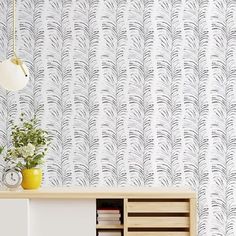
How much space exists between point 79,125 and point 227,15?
134cm

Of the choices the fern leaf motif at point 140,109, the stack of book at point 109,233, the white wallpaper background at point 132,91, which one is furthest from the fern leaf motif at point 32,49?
the stack of book at point 109,233

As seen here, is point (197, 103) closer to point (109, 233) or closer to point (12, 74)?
point (109, 233)

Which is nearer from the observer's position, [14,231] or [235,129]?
[14,231]

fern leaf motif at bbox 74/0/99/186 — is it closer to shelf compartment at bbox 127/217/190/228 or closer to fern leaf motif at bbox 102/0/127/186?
fern leaf motif at bbox 102/0/127/186

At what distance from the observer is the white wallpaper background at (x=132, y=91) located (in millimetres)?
4234

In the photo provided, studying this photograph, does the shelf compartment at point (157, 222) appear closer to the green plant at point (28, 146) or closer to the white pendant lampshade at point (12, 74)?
the green plant at point (28, 146)

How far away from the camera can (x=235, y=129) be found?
4.24 meters

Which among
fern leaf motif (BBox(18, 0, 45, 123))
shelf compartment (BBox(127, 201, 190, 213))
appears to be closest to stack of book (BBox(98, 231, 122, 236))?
shelf compartment (BBox(127, 201, 190, 213))

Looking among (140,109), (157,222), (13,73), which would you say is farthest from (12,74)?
(157,222)

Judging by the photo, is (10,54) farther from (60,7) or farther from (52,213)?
(52,213)

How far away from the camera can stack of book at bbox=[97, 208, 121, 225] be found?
384 cm

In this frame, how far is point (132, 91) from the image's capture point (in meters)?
4.24

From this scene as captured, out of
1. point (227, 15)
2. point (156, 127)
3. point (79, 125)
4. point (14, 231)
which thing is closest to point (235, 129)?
point (156, 127)

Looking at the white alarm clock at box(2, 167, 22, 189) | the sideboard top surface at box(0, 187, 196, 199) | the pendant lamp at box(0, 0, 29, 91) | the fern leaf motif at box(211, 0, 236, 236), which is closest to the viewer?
the pendant lamp at box(0, 0, 29, 91)
